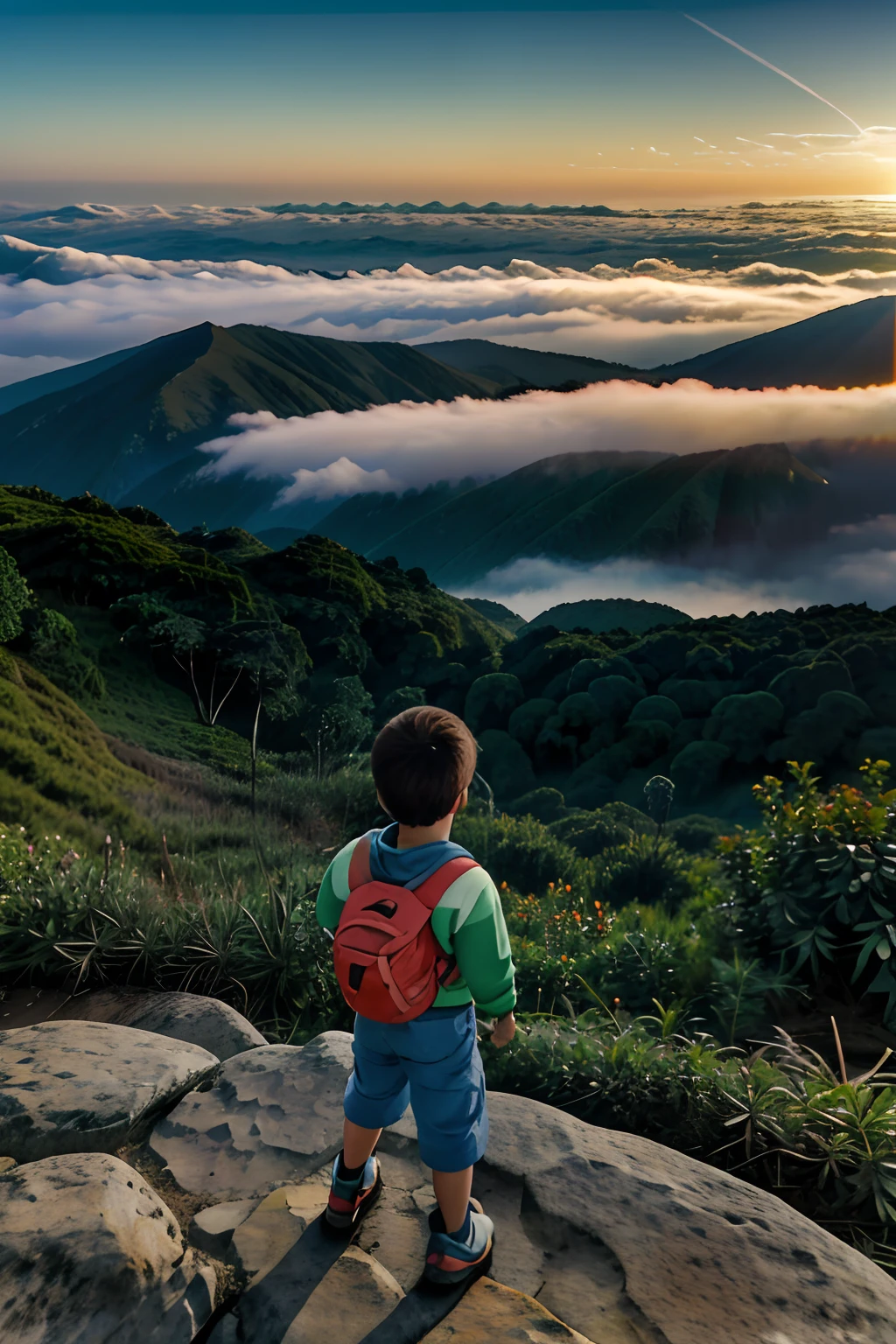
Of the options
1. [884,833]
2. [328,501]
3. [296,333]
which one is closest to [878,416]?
[328,501]

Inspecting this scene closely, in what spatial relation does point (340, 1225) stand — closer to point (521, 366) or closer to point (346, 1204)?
point (346, 1204)

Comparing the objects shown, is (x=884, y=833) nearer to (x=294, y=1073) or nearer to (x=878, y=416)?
(x=294, y=1073)

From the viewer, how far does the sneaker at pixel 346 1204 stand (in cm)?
208

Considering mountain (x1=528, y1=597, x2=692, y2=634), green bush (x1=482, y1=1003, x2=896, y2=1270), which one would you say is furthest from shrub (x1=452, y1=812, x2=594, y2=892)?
mountain (x1=528, y1=597, x2=692, y2=634)

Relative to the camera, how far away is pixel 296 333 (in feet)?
70.7

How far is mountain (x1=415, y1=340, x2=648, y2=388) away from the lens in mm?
21562

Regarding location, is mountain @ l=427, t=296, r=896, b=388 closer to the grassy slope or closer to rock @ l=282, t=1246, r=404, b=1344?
the grassy slope

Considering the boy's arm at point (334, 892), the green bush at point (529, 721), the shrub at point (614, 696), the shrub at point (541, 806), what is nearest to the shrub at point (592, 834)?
the shrub at point (541, 806)

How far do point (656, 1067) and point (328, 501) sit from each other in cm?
1703

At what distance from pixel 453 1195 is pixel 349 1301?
32 centimetres

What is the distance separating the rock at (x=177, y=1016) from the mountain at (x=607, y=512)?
1526 cm

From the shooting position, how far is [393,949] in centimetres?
179

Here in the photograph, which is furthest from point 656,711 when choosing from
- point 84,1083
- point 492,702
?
point 84,1083

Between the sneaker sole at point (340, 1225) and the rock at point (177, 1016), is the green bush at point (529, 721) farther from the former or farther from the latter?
the sneaker sole at point (340, 1225)
